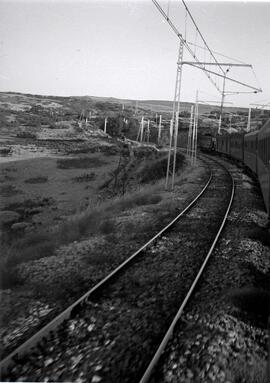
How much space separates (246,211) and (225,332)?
9.32 m

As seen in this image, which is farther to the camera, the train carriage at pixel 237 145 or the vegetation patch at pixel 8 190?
the train carriage at pixel 237 145

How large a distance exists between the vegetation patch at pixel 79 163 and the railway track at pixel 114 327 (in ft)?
104

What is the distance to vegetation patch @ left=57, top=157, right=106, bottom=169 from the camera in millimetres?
39794

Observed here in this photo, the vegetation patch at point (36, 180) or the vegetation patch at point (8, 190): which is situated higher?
the vegetation patch at point (36, 180)

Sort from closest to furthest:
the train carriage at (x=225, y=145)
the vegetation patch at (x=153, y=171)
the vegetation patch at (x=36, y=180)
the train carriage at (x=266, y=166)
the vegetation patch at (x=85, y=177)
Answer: the train carriage at (x=266, y=166) < the vegetation patch at (x=36, y=180) < the vegetation patch at (x=85, y=177) < the vegetation patch at (x=153, y=171) < the train carriage at (x=225, y=145)

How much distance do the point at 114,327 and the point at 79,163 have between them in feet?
124

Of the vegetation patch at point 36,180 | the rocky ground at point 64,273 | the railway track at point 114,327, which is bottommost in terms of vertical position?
the vegetation patch at point 36,180

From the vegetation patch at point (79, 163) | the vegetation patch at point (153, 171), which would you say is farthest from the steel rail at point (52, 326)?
the vegetation patch at point (79, 163)

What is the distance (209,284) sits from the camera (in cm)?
733

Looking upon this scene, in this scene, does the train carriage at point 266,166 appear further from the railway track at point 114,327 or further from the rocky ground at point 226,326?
the railway track at point 114,327

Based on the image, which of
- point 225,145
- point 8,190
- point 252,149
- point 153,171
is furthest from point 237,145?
point 8,190

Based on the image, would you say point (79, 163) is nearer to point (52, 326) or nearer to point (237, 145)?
point (237, 145)

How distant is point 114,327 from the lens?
5598 mm

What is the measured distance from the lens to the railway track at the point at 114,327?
455 centimetres
